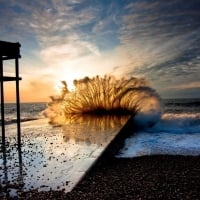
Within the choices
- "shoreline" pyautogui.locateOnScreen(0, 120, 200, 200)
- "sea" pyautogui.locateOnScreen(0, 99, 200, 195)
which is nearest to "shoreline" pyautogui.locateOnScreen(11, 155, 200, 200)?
"shoreline" pyautogui.locateOnScreen(0, 120, 200, 200)

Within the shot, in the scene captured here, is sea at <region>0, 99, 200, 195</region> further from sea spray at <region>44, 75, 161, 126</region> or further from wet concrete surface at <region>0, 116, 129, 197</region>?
sea spray at <region>44, 75, 161, 126</region>

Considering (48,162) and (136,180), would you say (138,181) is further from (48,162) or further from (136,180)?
(48,162)

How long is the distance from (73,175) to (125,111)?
15092 millimetres

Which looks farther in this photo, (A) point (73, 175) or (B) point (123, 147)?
(B) point (123, 147)

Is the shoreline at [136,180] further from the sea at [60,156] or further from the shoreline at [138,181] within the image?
the sea at [60,156]

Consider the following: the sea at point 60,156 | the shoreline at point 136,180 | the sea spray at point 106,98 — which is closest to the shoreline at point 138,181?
the shoreline at point 136,180

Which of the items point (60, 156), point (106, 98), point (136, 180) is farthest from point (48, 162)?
point (106, 98)

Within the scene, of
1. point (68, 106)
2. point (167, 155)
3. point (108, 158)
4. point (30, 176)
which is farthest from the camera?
point (68, 106)

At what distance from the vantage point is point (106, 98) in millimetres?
20922

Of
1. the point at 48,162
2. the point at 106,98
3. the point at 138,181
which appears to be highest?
the point at 106,98

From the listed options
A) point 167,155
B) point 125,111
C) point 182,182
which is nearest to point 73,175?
point 182,182

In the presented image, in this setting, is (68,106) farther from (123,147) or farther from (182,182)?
(182,182)

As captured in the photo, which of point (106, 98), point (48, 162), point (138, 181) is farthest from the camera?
point (106, 98)

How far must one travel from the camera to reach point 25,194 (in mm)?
4848
